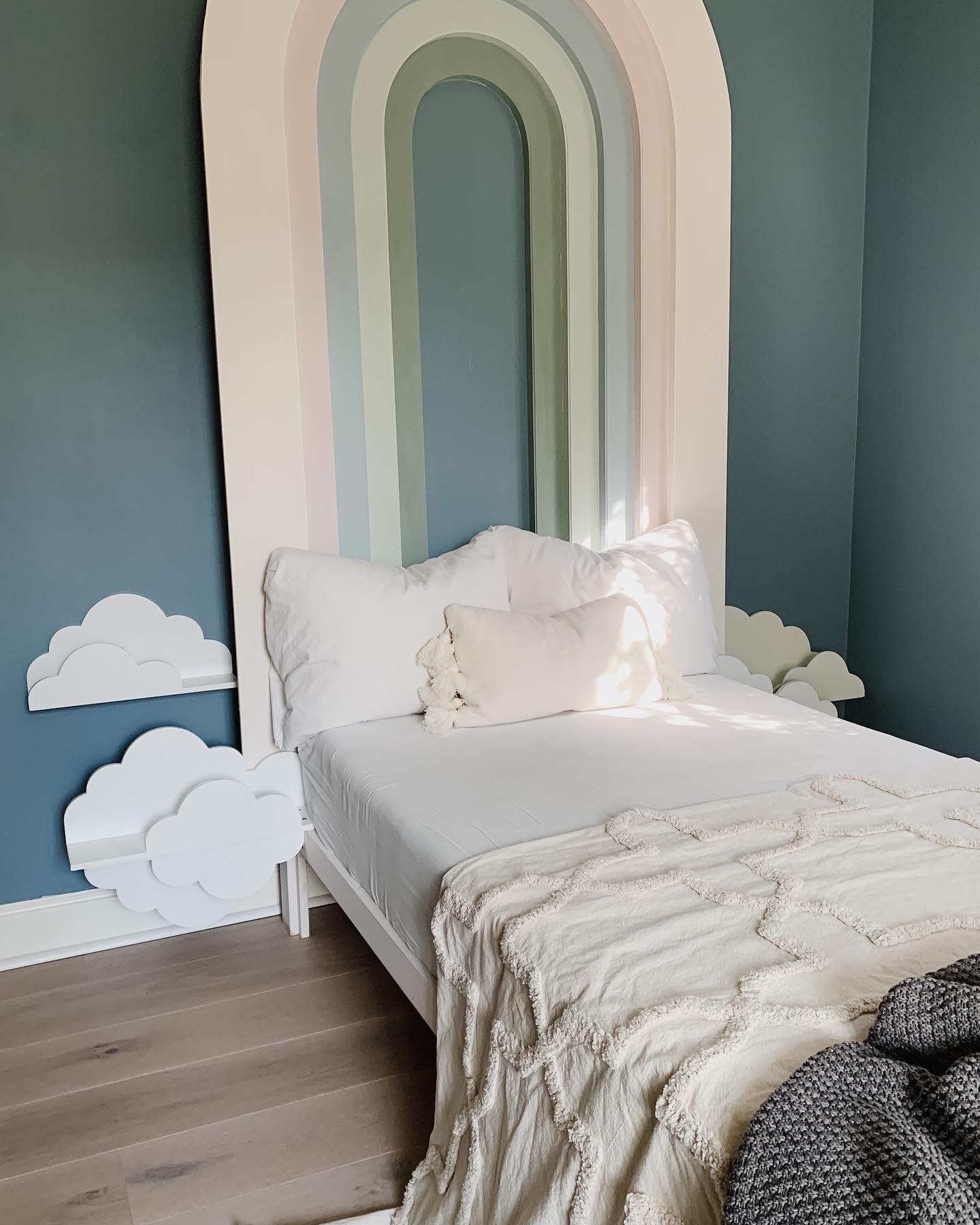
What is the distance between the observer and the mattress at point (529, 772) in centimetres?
169

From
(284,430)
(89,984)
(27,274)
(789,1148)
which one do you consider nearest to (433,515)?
(284,430)

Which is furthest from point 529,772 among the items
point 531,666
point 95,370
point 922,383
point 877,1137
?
point 922,383

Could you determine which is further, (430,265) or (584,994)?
(430,265)

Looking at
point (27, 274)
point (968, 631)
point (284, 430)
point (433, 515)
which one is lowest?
point (968, 631)

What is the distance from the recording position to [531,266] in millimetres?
2709

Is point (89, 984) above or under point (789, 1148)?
under

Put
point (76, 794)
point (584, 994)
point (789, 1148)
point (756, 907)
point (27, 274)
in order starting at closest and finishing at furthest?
point (789, 1148) → point (584, 994) → point (756, 907) → point (27, 274) → point (76, 794)

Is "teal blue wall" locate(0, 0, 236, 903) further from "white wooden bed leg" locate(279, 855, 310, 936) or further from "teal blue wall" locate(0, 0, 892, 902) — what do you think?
"white wooden bed leg" locate(279, 855, 310, 936)

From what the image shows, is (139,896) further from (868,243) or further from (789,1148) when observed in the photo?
(868,243)

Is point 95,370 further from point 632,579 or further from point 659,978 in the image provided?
point 659,978

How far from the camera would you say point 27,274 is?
228cm

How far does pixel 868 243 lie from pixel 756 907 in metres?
2.54

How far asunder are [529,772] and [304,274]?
1333 mm

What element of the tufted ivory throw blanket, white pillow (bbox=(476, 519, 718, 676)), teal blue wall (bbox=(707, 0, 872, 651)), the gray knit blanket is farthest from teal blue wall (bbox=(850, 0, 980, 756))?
the gray knit blanket
